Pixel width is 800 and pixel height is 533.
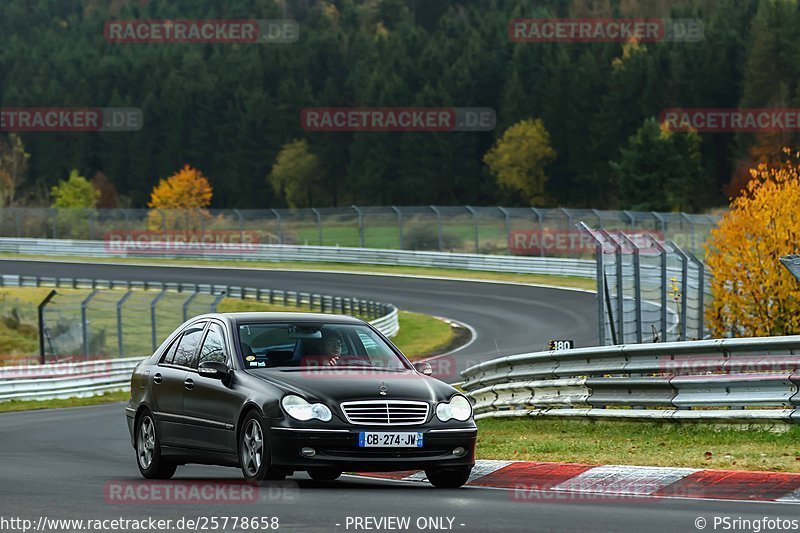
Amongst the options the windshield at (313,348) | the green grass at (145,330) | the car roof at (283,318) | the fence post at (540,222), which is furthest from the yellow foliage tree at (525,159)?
the windshield at (313,348)

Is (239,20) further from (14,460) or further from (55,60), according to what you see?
(14,460)

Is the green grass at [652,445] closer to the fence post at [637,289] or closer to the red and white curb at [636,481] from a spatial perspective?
the red and white curb at [636,481]

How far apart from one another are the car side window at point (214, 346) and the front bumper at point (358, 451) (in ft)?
4.63

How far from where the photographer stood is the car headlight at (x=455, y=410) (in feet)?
35.1

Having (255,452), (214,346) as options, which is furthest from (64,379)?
(255,452)

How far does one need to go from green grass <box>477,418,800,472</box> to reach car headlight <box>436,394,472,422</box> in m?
1.38

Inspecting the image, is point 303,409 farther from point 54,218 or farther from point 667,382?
point 54,218

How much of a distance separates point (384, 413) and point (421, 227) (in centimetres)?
5700

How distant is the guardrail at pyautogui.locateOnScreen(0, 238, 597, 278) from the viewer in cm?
5434

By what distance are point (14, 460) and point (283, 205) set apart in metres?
126

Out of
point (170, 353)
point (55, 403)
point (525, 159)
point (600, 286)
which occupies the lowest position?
point (55, 403)

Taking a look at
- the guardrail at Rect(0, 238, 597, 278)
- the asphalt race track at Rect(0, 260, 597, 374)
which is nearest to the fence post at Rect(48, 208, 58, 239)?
the guardrail at Rect(0, 238, 597, 278)

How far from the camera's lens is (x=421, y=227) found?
6744cm

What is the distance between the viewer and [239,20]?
18238cm
